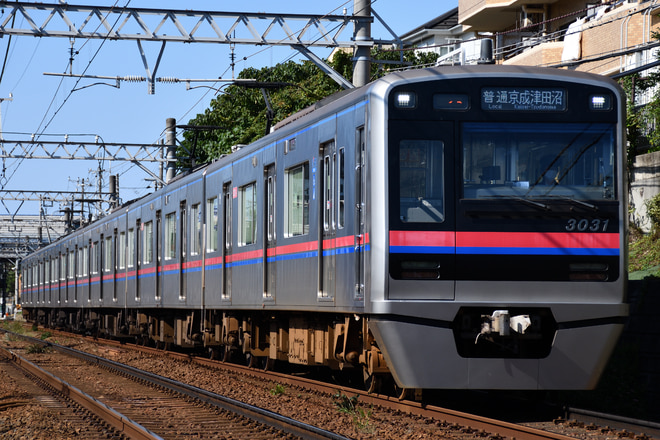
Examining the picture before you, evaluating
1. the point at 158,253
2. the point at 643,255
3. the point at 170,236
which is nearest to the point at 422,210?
the point at 643,255

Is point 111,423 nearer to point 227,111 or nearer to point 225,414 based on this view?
point 225,414

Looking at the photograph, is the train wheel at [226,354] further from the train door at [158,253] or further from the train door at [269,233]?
the train door at [269,233]

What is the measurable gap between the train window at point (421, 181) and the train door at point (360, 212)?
40 centimetres

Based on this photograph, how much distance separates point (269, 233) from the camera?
1261cm

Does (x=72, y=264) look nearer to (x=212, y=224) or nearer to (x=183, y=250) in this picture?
(x=183, y=250)

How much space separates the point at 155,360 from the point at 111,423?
9.63 meters

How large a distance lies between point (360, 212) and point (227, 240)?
5.77m

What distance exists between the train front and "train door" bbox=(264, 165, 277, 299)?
3588 millimetres

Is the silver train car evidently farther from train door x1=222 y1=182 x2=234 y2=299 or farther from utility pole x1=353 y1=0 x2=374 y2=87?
utility pole x1=353 y1=0 x2=374 y2=87

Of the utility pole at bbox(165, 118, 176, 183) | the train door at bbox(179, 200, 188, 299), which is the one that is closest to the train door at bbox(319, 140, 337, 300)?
the train door at bbox(179, 200, 188, 299)

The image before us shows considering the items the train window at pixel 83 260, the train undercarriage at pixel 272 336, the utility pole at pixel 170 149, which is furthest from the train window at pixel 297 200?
the train window at pixel 83 260

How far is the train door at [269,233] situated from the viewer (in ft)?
40.7

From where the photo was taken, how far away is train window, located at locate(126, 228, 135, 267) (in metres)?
22.8

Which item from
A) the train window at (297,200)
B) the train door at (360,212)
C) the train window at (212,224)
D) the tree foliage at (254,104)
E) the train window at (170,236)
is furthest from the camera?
the tree foliage at (254,104)
